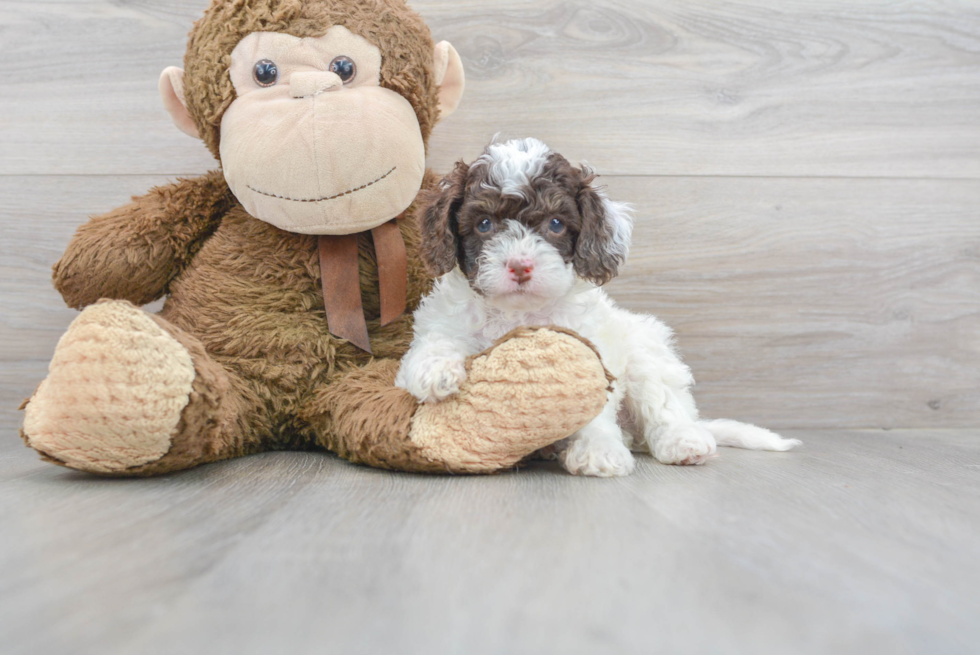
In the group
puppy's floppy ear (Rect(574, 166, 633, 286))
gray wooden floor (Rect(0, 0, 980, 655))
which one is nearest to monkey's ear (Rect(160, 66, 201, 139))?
gray wooden floor (Rect(0, 0, 980, 655))

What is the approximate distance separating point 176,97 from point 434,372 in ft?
3.10

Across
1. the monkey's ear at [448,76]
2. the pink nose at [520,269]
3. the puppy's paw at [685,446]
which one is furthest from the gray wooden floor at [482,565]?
the monkey's ear at [448,76]

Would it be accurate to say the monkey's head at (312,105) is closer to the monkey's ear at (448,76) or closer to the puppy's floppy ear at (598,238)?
the monkey's ear at (448,76)

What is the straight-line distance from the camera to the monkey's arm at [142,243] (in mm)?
1573

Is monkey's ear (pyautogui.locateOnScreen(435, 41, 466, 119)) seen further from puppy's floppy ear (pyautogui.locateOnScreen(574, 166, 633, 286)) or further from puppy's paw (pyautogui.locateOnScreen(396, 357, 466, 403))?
puppy's paw (pyautogui.locateOnScreen(396, 357, 466, 403))

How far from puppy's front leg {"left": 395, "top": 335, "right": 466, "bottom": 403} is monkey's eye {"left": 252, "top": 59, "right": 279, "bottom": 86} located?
0.65 meters

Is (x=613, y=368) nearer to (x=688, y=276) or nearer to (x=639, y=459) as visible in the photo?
(x=639, y=459)

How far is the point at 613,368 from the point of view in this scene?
1.59 meters

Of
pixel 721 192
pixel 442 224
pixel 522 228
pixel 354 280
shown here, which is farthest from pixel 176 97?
pixel 721 192

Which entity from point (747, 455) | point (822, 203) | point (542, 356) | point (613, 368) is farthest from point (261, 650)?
point (822, 203)

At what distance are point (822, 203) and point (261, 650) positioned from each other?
2.04m

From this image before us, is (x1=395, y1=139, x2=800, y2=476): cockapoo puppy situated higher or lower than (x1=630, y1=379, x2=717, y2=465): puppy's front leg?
higher

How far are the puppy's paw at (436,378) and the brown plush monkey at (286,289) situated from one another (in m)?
0.03

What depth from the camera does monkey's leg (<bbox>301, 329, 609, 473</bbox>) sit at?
4.06 ft
